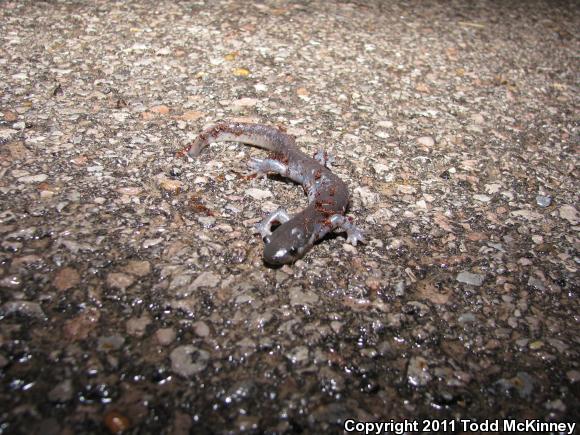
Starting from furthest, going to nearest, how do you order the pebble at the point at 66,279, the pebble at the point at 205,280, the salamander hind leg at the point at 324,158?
1. the salamander hind leg at the point at 324,158
2. the pebble at the point at 205,280
3. the pebble at the point at 66,279

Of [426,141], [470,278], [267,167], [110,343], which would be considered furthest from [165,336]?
[426,141]

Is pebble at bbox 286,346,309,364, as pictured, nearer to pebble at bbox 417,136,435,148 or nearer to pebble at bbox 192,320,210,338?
pebble at bbox 192,320,210,338

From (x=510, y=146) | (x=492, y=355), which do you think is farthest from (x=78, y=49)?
(x=492, y=355)

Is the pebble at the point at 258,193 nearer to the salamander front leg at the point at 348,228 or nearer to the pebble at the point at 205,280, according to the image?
the salamander front leg at the point at 348,228

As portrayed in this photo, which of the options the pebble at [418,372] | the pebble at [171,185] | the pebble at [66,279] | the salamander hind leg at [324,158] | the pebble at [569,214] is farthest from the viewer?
the salamander hind leg at [324,158]

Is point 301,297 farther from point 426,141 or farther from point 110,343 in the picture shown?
point 426,141

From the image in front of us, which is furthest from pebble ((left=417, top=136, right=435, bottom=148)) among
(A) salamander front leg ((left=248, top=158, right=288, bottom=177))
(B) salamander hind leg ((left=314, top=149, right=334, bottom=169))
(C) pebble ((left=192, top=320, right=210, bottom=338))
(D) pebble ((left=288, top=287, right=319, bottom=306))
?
(C) pebble ((left=192, top=320, right=210, bottom=338))

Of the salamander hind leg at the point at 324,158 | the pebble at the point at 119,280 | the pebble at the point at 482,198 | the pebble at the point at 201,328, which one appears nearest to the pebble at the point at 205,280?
the pebble at the point at 201,328
